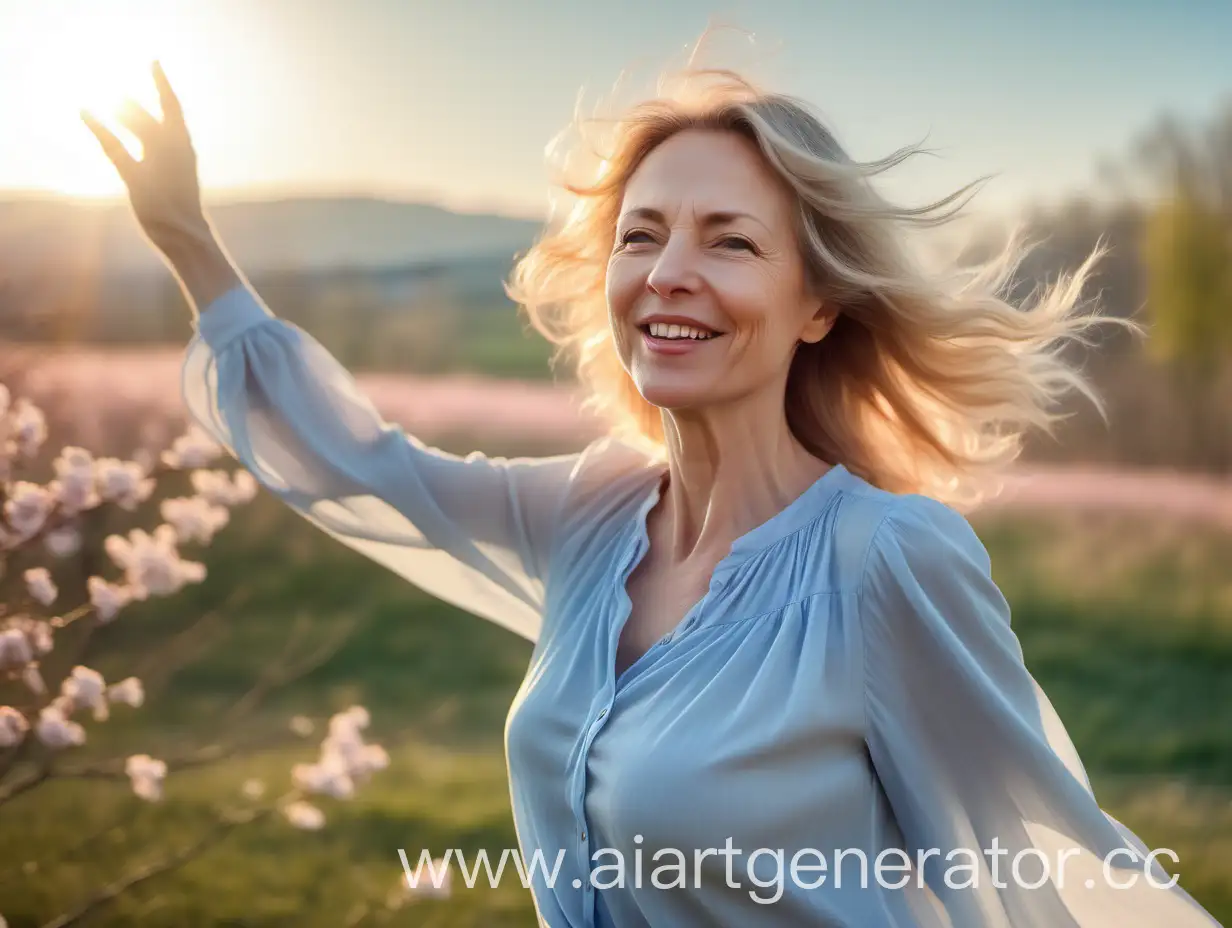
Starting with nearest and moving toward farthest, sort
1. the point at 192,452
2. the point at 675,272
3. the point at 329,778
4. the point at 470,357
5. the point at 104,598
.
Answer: the point at 675,272, the point at 104,598, the point at 192,452, the point at 329,778, the point at 470,357

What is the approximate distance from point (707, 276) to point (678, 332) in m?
0.07

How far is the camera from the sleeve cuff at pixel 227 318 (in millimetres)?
1704

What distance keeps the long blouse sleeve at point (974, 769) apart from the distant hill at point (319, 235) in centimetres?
299

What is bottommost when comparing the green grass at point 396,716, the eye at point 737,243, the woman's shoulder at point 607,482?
the green grass at point 396,716

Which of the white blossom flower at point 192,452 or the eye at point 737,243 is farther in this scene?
the white blossom flower at point 192,452

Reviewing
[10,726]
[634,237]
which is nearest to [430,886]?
[10,726]

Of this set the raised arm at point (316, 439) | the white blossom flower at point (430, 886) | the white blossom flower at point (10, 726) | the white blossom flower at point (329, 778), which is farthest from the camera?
the white blossom flower at point (329, 778)

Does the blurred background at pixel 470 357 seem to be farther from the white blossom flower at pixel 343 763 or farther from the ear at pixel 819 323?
the ear at pixel 819 323

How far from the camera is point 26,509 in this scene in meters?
2.01

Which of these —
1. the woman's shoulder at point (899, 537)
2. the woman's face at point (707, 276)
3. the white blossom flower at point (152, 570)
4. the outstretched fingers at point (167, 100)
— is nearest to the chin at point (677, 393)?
the woman's face at point (707, 276)

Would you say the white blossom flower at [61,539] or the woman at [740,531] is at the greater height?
the woman at [740,531]

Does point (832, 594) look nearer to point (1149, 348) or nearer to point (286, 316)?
point (286, 316)

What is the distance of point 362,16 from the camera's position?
13.3 feet

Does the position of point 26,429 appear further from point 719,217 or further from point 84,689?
point 719,217
